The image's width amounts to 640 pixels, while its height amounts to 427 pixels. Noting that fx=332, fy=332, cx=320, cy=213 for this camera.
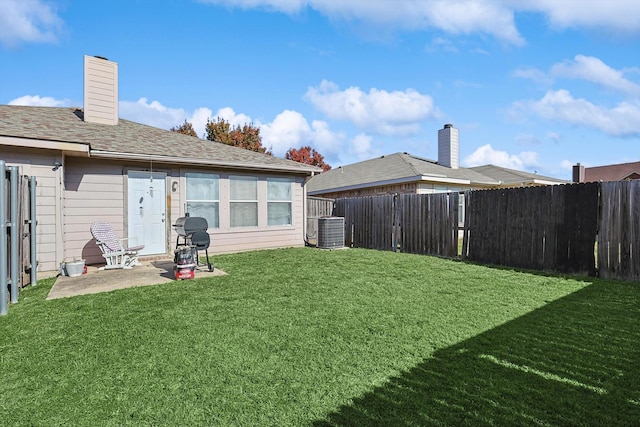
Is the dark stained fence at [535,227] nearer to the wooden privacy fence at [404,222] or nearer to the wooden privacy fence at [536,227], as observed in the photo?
the wooden privacy fence at [536,227]

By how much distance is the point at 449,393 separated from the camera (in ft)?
7.22

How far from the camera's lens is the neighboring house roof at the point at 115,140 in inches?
249

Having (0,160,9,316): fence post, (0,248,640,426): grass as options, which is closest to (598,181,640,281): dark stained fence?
(0,248,640,426): grass

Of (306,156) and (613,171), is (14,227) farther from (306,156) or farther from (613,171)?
(613,171)

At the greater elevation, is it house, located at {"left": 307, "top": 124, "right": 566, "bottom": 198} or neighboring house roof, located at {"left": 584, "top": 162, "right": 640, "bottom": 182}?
neighboring house roof, located at {"left": 584, "top": 162, "right": 640, "bottom": 182}

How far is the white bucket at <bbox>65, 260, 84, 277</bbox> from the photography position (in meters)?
5.97

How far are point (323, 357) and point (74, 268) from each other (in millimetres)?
5556

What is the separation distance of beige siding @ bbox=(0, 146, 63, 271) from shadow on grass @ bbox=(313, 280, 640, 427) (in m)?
6.86

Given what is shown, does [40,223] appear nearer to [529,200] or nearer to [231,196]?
[231,196]

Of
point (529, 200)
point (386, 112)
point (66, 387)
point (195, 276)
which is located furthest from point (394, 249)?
point (386, 112)

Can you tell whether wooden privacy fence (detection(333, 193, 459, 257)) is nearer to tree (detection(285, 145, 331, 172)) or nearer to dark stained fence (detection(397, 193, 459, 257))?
dark stained fence (detection(397, 193, 459, 257))

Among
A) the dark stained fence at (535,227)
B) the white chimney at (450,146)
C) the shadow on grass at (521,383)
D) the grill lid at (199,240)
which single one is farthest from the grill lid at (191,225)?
the white chimney at (450,146)

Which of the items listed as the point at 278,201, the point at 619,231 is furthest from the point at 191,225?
the point at 619,231

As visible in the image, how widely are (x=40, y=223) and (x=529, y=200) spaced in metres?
9.65
